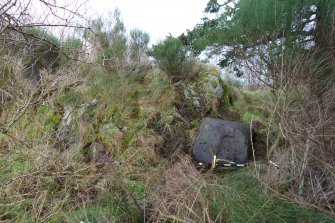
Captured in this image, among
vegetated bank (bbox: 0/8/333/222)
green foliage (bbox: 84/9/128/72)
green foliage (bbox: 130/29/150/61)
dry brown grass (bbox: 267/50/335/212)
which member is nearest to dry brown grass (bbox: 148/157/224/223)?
vegetated bank (bbox: 0/8/333/222)

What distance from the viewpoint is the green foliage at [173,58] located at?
20.4 ft

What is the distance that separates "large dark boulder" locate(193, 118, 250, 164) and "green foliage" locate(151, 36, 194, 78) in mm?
1451

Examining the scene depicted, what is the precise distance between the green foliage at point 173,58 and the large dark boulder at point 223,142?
1451mm

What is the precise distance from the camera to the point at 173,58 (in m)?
6.24

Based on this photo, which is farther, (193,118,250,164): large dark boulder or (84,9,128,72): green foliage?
(84,9,128,72): green foliage

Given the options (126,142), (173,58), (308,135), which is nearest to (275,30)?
(308,135)

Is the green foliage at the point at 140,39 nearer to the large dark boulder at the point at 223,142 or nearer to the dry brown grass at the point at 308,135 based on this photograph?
the large dark boulder at the point at 223,142

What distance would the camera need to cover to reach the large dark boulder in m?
5.00

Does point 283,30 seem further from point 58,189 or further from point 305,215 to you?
point 58,189

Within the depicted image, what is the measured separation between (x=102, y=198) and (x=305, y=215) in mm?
1880

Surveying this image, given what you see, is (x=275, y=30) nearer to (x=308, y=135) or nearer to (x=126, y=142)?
(x=308, y=135)

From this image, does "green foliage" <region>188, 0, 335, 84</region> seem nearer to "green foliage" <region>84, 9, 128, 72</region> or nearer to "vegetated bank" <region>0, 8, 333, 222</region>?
"vegetated bank" <region>0, 8, 333, 222</region>

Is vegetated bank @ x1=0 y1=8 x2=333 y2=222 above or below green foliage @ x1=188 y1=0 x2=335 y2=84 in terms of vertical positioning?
below

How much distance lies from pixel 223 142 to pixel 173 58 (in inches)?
76.4
